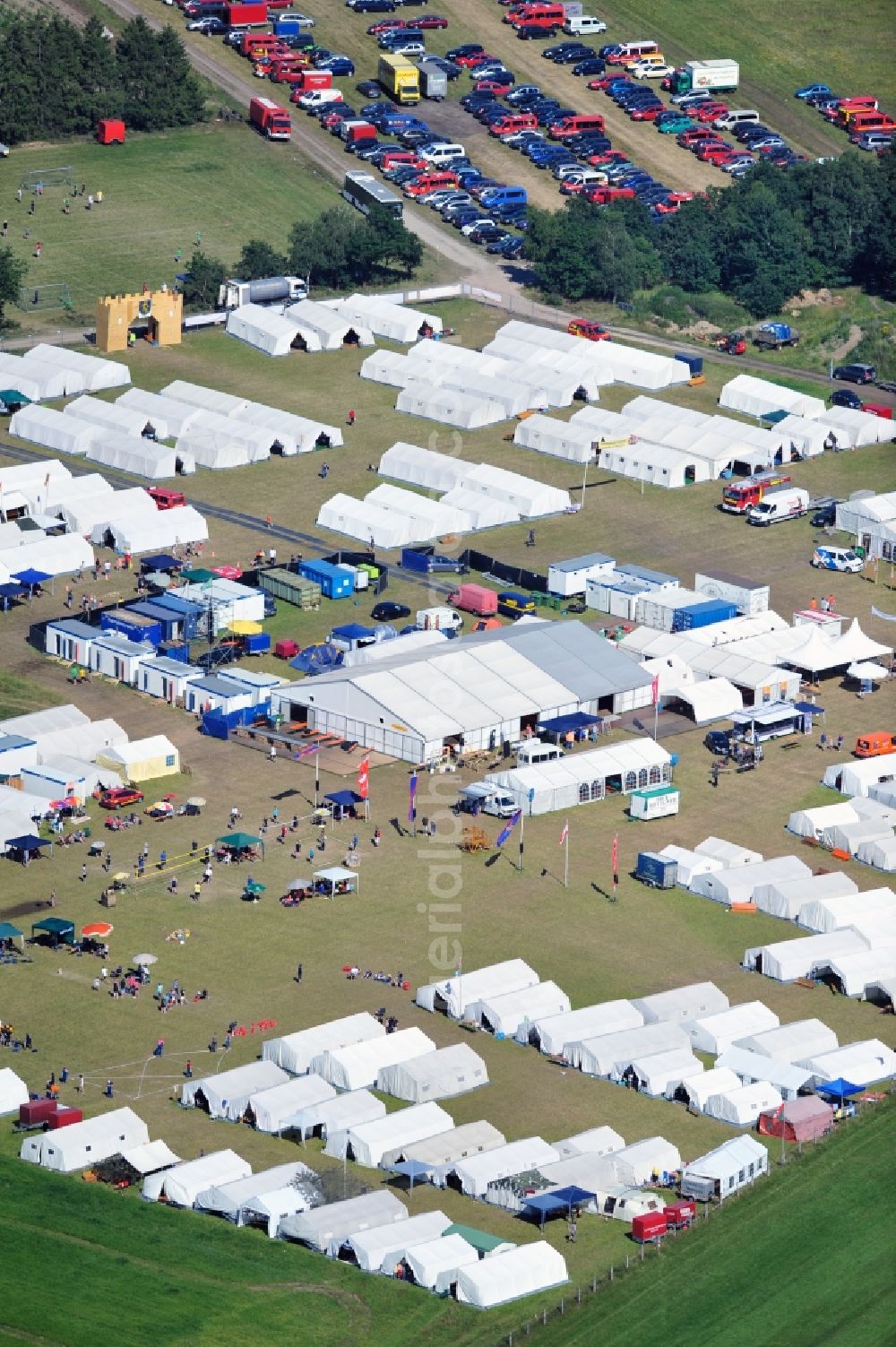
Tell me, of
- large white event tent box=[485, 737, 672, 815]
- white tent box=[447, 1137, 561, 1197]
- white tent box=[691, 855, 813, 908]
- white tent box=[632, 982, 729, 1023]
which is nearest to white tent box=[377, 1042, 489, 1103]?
white tent box=[447, 1137, 561, 1197]

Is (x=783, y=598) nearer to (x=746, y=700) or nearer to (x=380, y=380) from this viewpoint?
(x=746, y=700)

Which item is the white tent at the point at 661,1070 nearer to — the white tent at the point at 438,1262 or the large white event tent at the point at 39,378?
the white tent at the point at 438,1262

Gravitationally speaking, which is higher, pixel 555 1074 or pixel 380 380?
pixel 555 1074

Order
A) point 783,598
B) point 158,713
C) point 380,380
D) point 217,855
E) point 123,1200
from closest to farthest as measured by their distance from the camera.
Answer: point 123,1200 → point 217,855 → point 158,713 → point 783,598 → point 380,380

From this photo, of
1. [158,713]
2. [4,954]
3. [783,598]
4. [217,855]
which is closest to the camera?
[4,954]

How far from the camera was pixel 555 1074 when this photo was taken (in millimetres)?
107500

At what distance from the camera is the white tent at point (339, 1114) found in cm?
10244

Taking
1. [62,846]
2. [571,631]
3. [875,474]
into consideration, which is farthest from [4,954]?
[875,474]

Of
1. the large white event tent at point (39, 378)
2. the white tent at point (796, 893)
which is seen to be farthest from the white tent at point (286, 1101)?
the large white event tent at point (39, 378)

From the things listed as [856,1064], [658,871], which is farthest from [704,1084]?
[658,871]

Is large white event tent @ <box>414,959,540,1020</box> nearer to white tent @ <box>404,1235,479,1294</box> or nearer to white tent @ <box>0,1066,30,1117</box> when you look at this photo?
white tent @ <box>0,1066,30,1117</box>

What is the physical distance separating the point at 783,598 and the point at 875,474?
2388 cm

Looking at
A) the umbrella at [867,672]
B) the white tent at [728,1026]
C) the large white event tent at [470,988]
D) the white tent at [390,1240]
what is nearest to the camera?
the white tent at [390,1240]

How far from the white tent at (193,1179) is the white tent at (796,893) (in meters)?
30.7
